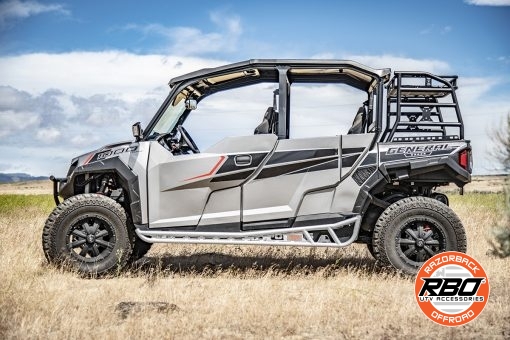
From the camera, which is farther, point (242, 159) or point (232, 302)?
point (242, 159)

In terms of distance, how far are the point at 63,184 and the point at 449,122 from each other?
182 inches

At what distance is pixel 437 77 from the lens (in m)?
6.96

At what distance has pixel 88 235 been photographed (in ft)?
22.4

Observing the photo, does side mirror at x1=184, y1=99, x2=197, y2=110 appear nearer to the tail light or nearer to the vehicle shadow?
the vehicle shadow

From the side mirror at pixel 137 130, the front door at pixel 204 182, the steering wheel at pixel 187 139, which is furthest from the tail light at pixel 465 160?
the side mirror at pixel 137 130


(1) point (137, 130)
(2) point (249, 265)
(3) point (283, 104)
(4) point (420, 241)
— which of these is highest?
(3) point (283, 104)

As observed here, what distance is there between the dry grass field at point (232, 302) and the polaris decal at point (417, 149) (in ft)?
3.94

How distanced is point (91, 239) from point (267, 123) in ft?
7.86

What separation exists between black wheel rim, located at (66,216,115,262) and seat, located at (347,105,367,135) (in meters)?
2.98

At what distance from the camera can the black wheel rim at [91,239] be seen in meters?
6.78

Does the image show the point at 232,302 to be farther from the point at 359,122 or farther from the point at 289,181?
the point at 359,122

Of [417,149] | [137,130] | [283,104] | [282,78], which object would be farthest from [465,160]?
[137,130]

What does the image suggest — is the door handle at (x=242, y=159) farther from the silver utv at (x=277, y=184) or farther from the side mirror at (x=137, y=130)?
the side mirror at (x=137, y=130)

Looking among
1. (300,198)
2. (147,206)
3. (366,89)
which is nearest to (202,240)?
(147,206)
